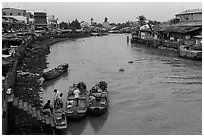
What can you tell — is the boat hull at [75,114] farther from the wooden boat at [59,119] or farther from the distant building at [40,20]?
the distant building at [40,20]

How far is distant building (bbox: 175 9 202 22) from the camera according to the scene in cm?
3784

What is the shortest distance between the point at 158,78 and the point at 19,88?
763 centimetres

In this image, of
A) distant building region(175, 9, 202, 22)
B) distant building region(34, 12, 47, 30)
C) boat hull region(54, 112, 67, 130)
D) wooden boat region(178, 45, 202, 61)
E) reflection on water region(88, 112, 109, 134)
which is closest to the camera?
boat hull region(54, 112, 67, 130)

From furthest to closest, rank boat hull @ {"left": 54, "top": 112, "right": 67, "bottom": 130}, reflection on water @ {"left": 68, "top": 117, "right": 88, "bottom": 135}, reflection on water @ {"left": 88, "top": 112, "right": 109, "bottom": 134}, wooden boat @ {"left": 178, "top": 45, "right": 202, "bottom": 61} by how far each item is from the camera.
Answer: wooden boat @ {"left": 178, "top": 45, "right": 202, "bottom": 61} → reflection on water @ {"left": 88, "top": 112, "right": 109, "bottom": 134} → reflection on water @ {"left": 68, "top": 117, "right": 88, "bottom": 135} → boat hull @ {"left": 54, "top": 112, "right": 67, "bottom": 130}

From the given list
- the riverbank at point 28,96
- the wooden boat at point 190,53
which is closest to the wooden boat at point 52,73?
the riverbank at point 28,96

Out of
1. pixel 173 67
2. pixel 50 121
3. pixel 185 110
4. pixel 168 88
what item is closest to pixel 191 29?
pixel 173 67

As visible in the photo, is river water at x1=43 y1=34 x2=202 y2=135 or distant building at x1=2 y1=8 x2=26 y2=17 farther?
distant building at x1=2 y1=8 x2=26 y2=17

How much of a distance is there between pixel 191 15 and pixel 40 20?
29.8 m

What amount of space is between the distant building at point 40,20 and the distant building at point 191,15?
25.8 m

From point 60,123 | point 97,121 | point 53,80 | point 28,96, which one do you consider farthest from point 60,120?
point 53,80

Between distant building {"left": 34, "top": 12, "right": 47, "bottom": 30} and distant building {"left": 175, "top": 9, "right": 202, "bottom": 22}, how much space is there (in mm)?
25799

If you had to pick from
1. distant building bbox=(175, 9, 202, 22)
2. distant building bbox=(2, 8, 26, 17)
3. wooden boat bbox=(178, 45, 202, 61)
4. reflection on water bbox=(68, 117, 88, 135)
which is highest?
distant building bbox=(2, 8, 26, 17)

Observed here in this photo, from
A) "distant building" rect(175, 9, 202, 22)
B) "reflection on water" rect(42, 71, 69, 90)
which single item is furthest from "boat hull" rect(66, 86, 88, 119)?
"distant building" rect(175, 9, 202, 22)

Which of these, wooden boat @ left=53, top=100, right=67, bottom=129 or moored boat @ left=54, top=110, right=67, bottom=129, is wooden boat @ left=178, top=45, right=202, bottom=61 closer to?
wooden boat @ left=53, top=100, right=67, bottom=129
